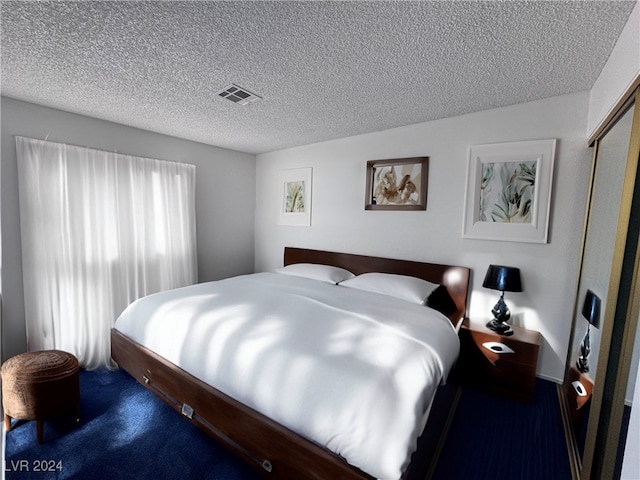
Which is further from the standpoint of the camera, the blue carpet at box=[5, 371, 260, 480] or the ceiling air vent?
the ceiling air vent

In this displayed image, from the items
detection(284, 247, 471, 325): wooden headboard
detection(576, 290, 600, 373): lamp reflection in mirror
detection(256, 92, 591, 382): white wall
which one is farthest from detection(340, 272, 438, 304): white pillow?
detection(576, 290, 600, 373): lamp reflection in mirror

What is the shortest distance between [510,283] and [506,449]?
1.09 metres

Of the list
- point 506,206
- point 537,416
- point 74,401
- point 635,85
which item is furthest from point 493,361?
point 74,401

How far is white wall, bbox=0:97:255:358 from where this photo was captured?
2.22 m

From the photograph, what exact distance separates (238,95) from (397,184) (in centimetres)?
171

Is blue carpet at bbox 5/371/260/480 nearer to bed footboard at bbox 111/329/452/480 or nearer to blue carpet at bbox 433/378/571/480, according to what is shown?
bed footboard at bbox 111/329/452/480

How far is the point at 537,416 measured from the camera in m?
1.92

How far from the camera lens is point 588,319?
1657 mm

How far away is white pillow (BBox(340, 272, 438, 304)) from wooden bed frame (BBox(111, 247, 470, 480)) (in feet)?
1.14

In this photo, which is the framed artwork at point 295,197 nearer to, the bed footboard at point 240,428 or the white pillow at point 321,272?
the white pillow at point 321,272

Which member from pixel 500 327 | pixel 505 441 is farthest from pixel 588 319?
pixel 505 441

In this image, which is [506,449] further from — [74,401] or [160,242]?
[160,242]

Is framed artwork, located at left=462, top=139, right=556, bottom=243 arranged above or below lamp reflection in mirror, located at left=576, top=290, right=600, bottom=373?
above

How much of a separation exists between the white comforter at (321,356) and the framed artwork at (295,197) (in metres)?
1.53
